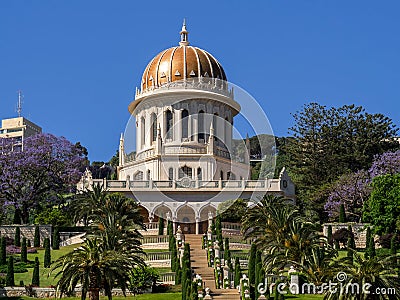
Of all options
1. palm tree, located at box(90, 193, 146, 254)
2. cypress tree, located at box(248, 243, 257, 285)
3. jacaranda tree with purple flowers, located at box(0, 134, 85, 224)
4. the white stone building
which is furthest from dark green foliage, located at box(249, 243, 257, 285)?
jacaranda tree with purple flowers, located at box(0, 134, 85, 224)

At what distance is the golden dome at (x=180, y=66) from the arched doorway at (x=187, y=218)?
16380 millimetres

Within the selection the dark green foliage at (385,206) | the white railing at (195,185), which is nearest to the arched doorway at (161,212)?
the white railing at (195,185)

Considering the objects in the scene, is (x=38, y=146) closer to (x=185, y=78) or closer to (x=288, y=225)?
(x=185, y=78)

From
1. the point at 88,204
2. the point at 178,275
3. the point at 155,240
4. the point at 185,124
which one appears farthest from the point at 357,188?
the point at 178,275

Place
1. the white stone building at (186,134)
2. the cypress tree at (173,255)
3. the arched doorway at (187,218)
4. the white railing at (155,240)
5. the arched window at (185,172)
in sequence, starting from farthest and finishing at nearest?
1. the arched window at (185,172)
2. the white stone building at (186,134)
3. the arched doorway at (187,218)
4. the white railing at (155,240)
5. the cypress tree at (173,255)

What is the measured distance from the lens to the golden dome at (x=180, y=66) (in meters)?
86.9

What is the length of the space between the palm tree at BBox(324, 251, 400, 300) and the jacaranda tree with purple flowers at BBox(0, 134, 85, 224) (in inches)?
1787

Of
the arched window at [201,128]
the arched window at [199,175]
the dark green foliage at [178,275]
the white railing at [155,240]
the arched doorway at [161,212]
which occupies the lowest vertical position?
the dark green foliage at [178,275]

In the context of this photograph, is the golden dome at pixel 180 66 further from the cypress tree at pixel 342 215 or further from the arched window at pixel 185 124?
the cypress tree at pixel 342 215

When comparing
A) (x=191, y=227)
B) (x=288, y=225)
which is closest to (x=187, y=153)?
(x=191, y=227)

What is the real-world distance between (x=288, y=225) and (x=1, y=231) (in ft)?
88.0

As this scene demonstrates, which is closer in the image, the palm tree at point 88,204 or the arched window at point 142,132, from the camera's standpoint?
the palm tree at point 88,204

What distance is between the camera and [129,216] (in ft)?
198

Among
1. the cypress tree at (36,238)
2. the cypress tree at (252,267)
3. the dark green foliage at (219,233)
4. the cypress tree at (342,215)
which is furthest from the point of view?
the cypress tree at (342,215)
